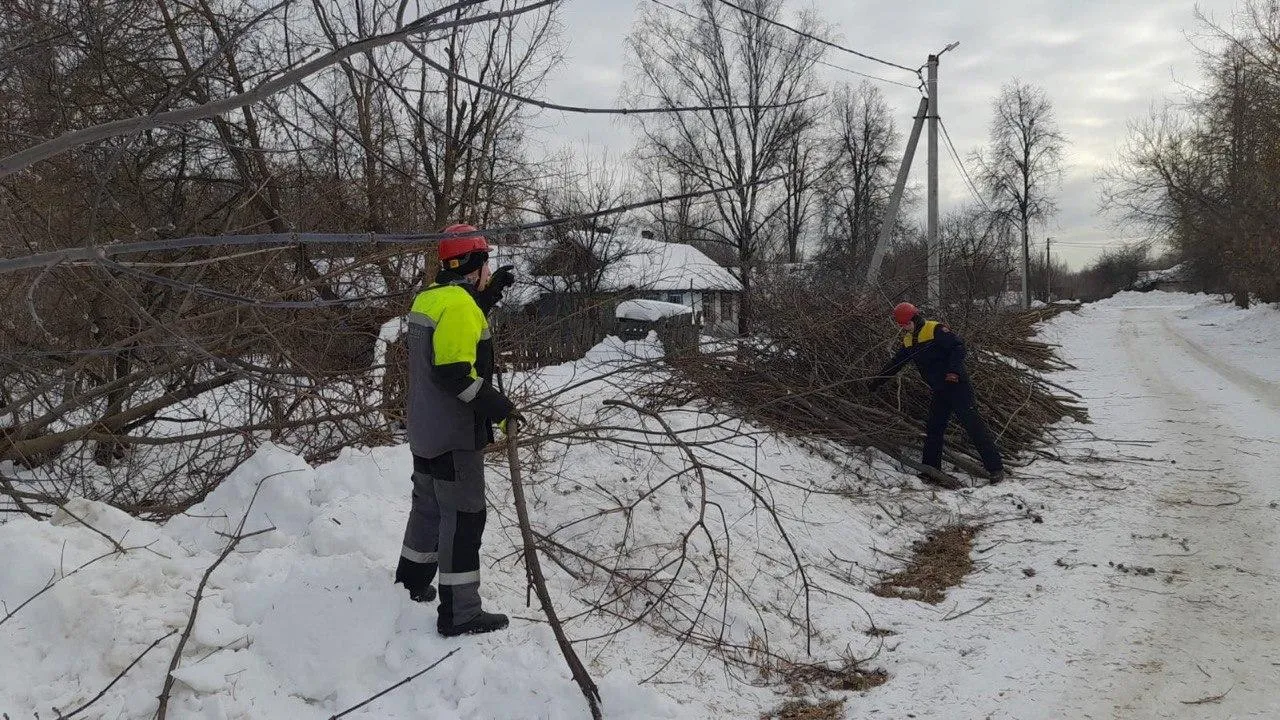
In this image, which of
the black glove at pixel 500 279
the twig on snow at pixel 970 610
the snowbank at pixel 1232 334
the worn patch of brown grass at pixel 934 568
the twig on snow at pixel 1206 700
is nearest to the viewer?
the twig on snow at pixel 1206 700

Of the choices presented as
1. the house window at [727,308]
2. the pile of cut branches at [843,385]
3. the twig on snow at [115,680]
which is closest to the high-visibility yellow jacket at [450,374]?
the twig on snow at [115,680]

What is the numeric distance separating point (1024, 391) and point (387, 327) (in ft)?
25.7

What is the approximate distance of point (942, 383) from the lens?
7.98 meters

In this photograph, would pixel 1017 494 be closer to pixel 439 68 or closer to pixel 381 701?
pixel 381 701

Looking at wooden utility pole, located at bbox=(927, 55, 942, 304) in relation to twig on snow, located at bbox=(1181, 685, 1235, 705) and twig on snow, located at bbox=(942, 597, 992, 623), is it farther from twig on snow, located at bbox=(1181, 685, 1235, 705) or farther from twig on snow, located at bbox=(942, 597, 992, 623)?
twig on snow, located at bbox=(1181, 685, 1235, 705)

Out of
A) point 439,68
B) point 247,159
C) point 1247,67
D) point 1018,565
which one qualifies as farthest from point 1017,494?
point 1247,67

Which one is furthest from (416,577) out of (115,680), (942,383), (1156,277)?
(1156,277)

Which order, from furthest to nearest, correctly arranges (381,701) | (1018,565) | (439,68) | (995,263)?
(995,263) → (1018,565) → (381,701) → (439,68)

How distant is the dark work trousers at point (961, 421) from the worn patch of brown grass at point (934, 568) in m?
1.31

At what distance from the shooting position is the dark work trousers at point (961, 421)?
7.91 m

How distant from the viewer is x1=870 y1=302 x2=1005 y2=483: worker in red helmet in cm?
791

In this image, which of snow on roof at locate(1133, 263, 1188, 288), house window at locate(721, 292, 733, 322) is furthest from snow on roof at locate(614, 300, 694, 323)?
snow on roof at locate(1133, 263, 1188, 288)

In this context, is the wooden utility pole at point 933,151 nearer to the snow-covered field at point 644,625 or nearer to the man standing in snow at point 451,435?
the snow-covered field at point 644,625

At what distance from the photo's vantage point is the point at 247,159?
301 inches
